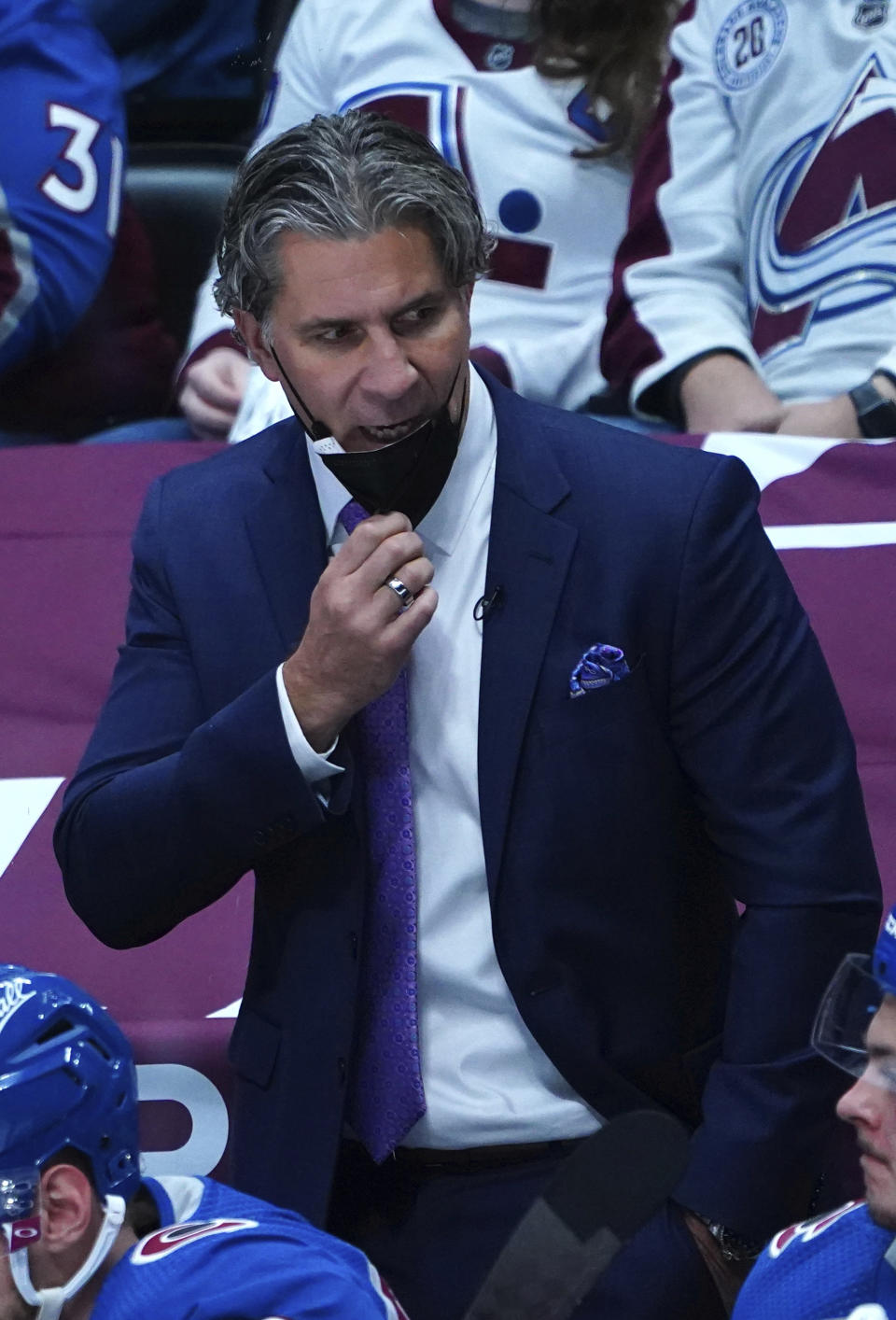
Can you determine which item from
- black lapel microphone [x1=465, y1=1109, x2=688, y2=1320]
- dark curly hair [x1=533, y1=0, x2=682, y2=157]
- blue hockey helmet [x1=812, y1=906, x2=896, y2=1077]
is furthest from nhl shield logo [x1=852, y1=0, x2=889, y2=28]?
black lapel microphone [x1=465, y1=1109, x2=688, y2=1320]

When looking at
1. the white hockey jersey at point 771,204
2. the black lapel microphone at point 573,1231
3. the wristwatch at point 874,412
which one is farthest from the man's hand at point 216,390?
the black lapel microphone at point 573,1231

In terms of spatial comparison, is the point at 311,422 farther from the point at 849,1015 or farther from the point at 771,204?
the point at 771,204

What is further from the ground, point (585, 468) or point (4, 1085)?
point (585, 468)

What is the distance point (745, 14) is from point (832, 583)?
37.8 inches

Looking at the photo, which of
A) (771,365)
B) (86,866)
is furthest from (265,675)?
(771,365)

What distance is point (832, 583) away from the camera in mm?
2336

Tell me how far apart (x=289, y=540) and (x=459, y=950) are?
13.9 inches

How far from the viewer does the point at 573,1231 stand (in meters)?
0.87

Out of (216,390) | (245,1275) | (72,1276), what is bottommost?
(216,390)

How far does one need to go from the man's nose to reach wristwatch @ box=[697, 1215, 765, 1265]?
0.66m

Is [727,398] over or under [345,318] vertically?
under

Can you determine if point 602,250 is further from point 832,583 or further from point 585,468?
point 585,468

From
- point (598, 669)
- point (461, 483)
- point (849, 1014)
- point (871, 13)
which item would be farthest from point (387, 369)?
point (871, 13)

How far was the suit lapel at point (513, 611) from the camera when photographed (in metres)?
1.38
